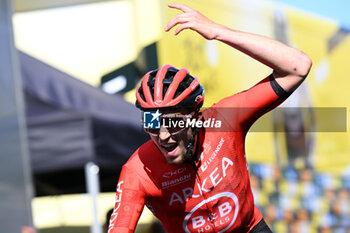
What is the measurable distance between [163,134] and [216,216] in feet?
2.01

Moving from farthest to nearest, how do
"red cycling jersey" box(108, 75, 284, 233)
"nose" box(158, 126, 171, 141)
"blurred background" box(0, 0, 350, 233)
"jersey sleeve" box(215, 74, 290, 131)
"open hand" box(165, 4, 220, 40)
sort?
"blurred background" box(0, 0, 350, 233) → "red cycling jersey" box(108, 75, 284, 233) → "jersey sleeve" box(215, 74, 290, 131) → "nose" box(158, 126, 171, 141) → "open hand" box(165, 4, 220, 40)

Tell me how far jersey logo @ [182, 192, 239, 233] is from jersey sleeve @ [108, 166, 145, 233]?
12.2 inches

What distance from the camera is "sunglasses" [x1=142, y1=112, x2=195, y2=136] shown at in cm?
275

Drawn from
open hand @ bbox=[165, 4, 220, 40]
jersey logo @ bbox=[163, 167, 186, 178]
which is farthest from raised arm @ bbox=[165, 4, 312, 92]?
jersey logo @ bbox=[163, 167, 186, 178]

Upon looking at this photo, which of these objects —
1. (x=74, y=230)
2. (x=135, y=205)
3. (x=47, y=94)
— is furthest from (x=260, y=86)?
(x=74, y=230)

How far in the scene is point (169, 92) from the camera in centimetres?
279

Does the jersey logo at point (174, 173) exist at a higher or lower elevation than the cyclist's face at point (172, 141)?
lower

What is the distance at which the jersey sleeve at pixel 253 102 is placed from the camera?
2.87 m

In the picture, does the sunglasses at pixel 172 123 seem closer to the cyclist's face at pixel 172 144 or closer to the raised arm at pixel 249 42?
the cyclist's face at pixel 172 144

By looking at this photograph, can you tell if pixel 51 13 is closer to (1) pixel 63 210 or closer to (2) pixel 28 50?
(2) pixel 28 50

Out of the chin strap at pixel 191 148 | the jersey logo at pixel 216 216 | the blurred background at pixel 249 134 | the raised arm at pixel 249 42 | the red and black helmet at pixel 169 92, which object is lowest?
the blurred background at pixel 249 134

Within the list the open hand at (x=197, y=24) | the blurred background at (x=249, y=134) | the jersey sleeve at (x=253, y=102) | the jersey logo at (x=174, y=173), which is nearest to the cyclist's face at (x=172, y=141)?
the jersey logo at (x=174, y=173)

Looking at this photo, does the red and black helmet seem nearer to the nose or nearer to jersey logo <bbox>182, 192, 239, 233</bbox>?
the nose

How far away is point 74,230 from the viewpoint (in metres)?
11.2
